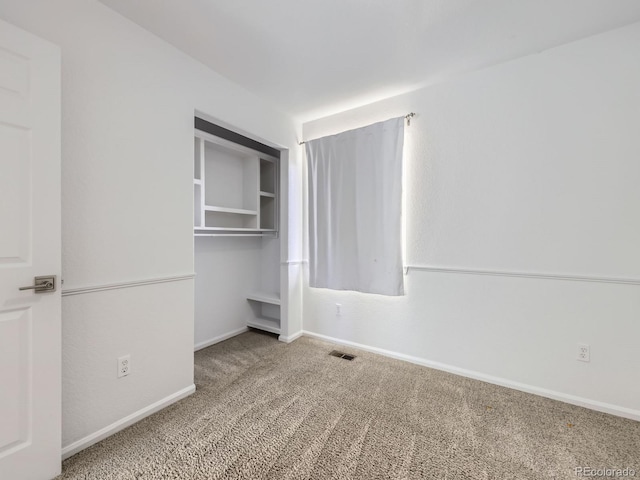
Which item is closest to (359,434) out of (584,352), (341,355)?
(341,355)

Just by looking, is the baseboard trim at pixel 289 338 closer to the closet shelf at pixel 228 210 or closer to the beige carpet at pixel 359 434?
the beige carpet at pixel 359 434

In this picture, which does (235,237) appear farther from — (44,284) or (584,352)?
(584,352)

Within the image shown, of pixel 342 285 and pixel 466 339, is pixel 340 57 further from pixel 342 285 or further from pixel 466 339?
pixel 466 339

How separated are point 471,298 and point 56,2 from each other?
3272 millimetres

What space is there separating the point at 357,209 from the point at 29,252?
230 cm

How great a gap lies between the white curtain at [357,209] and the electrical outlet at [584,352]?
49.9 inches

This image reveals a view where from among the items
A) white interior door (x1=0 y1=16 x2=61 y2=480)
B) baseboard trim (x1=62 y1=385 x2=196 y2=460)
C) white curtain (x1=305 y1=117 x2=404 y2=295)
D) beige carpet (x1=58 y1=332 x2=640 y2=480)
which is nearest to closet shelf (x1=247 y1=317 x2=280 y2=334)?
white curtain (x1=305 y1=117 x2=404 y2=295)

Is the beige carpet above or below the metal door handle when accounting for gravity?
below

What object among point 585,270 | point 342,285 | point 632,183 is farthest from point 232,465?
point 632,183

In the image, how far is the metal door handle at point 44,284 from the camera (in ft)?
4.13

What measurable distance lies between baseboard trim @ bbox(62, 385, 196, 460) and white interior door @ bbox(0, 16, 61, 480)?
0.17m

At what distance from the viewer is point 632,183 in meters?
1.74

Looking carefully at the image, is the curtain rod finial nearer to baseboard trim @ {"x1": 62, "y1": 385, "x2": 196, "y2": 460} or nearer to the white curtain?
the white curtain
